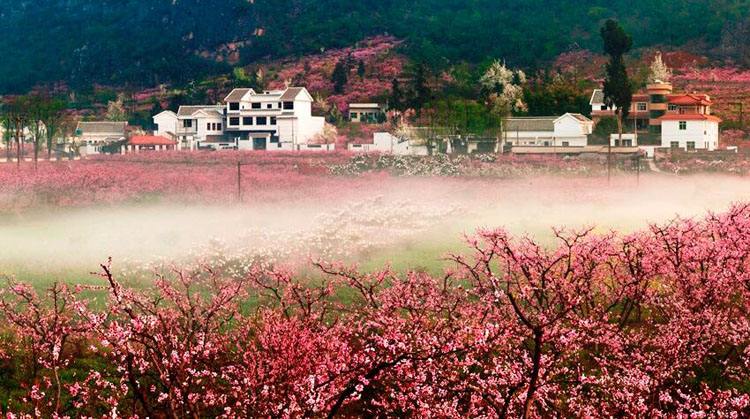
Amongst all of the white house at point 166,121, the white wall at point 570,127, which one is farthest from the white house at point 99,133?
the white wall at point 570,127

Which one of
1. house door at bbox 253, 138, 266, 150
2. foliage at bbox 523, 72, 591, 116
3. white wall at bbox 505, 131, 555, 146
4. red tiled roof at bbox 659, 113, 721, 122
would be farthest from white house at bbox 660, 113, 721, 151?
house door at bbox 253, 138, 266, 150

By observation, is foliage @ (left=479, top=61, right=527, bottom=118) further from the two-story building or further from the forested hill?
the two-story building

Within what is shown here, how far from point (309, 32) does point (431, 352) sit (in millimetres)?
151633

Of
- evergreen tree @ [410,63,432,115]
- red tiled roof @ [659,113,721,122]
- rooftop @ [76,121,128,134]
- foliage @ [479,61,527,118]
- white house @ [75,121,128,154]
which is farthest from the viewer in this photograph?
rooftop @ [76,121,128,134]

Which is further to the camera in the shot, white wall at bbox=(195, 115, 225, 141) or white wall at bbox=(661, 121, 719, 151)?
white wall at bbox=(195, 115, 225, 141)

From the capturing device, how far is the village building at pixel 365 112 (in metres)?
109

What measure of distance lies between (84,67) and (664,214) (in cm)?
13658

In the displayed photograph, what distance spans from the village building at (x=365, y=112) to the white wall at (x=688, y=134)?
38.2 m

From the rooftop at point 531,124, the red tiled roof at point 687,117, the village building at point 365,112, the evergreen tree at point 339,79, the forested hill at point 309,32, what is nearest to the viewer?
the red tiled roof at point 687,117

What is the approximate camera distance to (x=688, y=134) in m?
78.9

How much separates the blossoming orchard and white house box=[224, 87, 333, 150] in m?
19.5

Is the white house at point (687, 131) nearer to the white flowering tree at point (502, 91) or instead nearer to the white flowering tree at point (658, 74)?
the white flowering tree at point (502, 91)

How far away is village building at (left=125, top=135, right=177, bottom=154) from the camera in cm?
9838

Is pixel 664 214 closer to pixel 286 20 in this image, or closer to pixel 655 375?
pixel 655 375
